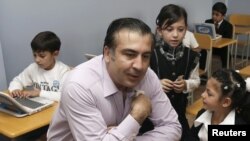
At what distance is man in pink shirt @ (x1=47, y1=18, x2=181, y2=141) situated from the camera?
123 cm

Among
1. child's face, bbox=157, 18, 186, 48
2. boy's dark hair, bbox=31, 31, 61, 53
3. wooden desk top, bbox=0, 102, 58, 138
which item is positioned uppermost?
child's face, bbox=157, 18, 186, 48

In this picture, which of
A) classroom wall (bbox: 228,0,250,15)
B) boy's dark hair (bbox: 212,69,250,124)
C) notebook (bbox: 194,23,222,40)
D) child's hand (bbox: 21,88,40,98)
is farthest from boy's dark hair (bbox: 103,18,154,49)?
classroom wall (bbox: 228,0,250,15)

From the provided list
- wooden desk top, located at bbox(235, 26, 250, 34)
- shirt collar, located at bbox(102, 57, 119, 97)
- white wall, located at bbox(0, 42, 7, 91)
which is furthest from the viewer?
wooden desk top, located at bbox(235, 26, 250, 34)

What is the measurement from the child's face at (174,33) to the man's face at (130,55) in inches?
33.9

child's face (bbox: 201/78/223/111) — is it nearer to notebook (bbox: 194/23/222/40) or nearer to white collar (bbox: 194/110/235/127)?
white collar (bbox: 194/110/235/127)

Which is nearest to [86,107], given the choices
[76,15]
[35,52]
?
[35,52]

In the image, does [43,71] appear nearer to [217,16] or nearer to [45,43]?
[45,43]

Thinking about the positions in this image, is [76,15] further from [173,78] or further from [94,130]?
[94,130]

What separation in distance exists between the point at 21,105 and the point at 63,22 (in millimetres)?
1507

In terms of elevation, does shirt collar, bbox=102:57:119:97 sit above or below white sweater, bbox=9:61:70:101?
above

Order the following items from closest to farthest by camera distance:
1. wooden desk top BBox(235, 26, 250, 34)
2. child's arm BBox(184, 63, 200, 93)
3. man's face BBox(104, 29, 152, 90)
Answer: man's face BBox(104, 29, 152, 90) < child's arm BBox(184, 63, 200, 93) < wooden desk top BBox(235, 26, 250, 34)

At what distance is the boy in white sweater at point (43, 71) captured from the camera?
2553 millimetres

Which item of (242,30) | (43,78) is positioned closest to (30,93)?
(43,78)

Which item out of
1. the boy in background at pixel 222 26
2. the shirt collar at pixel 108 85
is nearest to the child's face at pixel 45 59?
the shirt collar at pixel 108 85
